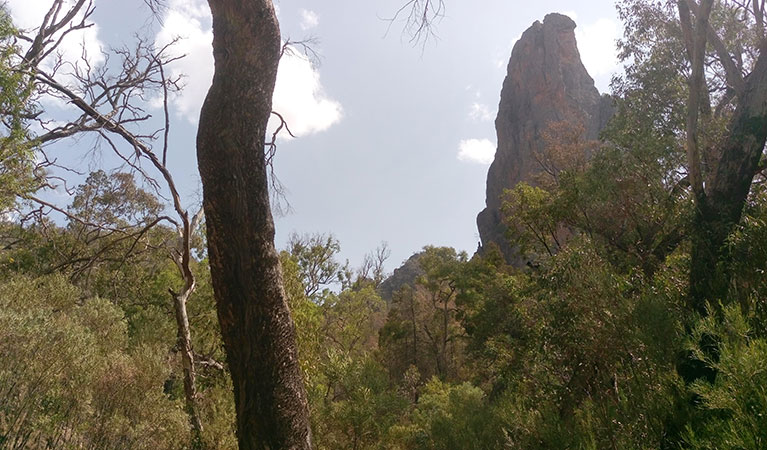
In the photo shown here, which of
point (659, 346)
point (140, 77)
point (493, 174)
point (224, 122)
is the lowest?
point (659, 346)

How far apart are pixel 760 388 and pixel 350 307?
56.8ft

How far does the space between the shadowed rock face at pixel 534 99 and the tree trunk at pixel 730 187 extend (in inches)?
1431

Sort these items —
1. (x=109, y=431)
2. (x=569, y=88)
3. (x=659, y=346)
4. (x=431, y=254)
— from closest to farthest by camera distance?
(x=659, y=346)
(x=109, y=431)
(x=431, y=254)
(x=569, y=88)

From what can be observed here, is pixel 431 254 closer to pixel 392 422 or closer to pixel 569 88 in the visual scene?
pixel 392 422

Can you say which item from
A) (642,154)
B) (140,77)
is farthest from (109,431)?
(642,154)

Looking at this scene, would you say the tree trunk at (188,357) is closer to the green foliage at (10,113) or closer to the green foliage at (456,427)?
the green foliage at (10,113)

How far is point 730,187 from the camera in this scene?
4.42 metres

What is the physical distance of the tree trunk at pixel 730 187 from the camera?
13.9ft

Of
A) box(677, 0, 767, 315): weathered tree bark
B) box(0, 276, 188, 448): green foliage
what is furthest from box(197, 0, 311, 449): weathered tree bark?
box(677, 0, 767, 315): weathered tree bark

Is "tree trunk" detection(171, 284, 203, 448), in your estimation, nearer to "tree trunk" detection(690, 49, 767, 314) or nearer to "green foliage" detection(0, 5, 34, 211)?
"green foliage" detection(0, 5, 34, 211)

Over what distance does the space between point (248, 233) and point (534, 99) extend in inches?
1765

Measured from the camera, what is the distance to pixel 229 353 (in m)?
2.27

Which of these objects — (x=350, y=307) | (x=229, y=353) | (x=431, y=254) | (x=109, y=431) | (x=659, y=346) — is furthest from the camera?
(x=431, y=254)

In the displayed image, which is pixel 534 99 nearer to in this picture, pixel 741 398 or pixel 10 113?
pixel 10 113
